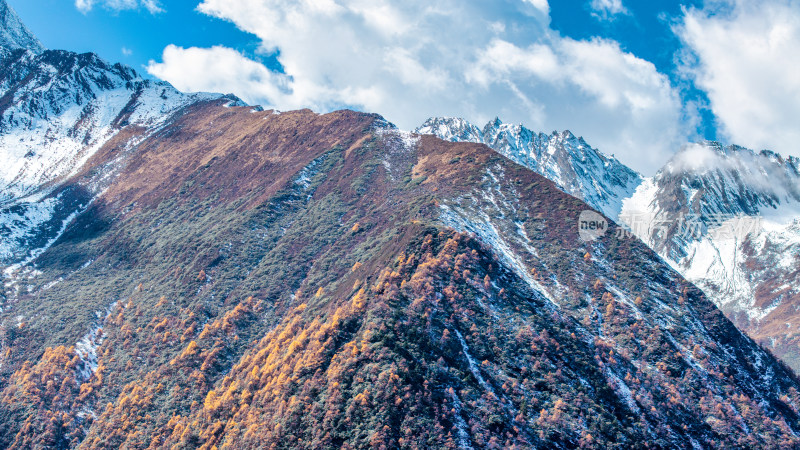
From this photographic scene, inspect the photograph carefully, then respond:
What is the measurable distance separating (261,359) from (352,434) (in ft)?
73.2

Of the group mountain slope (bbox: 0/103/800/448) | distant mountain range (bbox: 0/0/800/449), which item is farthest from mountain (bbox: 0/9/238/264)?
mountain slope (bbox: 0/103/800/448)

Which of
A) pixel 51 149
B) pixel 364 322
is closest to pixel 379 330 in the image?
pixel 364 322

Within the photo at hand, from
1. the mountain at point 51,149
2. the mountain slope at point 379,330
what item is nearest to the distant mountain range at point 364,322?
the mountain slope at point 379,330

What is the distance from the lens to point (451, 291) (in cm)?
5869

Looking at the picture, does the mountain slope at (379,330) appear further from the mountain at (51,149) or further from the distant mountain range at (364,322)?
the mountain at (51,149)

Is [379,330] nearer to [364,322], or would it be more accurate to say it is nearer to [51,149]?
[364,322]

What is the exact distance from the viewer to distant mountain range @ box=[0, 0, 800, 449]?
1934 inches

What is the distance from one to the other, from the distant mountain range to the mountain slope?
0.30 metres

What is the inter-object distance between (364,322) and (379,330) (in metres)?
2.78

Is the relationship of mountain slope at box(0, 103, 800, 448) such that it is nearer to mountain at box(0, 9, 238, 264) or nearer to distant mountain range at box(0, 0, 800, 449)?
distant mountain range at box(0, 0, 800, 449)

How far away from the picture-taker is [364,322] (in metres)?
53.9

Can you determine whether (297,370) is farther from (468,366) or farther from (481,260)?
(481,260)

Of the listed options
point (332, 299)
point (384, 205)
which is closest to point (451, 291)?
point (332, 299)

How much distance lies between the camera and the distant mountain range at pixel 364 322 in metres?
49.1
